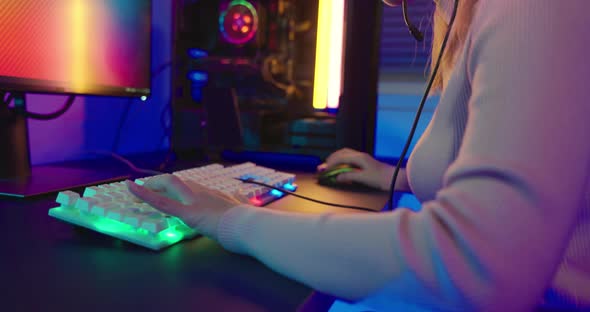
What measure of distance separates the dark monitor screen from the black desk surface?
30 cm

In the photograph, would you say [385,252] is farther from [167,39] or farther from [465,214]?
[167,39]

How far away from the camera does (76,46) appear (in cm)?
81

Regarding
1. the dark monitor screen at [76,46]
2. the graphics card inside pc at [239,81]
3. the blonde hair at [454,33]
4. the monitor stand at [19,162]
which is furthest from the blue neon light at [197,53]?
the blonde hair at [454,33]

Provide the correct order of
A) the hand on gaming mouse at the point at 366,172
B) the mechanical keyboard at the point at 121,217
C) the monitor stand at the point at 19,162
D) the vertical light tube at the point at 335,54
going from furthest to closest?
1. the vertical light tube at the point at 335,54
2. the hand on gaming mouse at the point at 366,172
3. the monitor stand at the point at 19,162
4. the mechanical keyboard at the point at 121,217

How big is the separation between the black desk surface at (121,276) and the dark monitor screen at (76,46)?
0.98 ft

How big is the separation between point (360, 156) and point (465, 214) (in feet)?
1.97

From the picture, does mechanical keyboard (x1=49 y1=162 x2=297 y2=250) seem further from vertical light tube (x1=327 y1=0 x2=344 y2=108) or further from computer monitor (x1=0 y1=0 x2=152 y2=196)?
vertical light tube (x1=327 y1=0 x2=344 y2=108)

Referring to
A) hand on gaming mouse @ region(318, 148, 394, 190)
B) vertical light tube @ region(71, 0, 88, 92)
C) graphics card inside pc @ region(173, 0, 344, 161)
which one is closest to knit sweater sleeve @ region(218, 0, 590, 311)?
hand on gaming mouse @ region(318, 148, 394, 190)

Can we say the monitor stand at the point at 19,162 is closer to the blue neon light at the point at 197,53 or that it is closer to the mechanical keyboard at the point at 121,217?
the mechanical keyboard at the point at 121,217

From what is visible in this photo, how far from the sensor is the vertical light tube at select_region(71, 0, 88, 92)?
0.80 meters

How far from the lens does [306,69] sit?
1.46 meters

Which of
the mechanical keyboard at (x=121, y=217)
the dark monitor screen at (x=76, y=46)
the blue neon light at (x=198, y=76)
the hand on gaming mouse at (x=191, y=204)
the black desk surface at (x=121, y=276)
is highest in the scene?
the dark monitor screen at (x=76, y=46)

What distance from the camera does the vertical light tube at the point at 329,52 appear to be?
1.12 m

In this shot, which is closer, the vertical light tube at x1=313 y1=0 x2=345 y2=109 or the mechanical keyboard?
the mechanical keyboard
